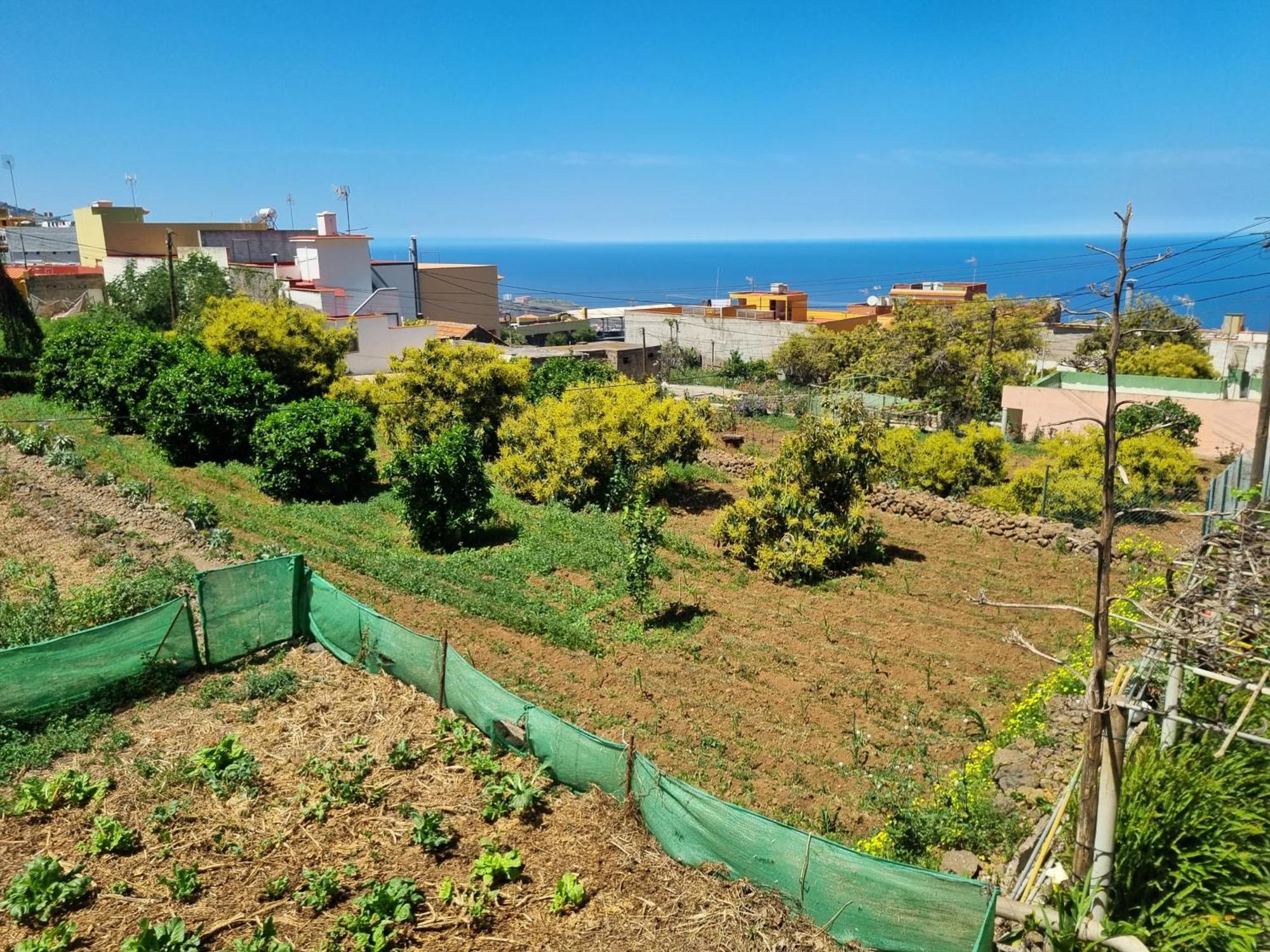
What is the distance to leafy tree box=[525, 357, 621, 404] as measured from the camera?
28.2 meters

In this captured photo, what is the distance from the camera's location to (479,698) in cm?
911

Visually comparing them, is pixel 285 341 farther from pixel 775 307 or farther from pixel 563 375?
pixel 775 307

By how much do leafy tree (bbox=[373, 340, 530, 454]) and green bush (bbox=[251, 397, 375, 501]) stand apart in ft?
10.7

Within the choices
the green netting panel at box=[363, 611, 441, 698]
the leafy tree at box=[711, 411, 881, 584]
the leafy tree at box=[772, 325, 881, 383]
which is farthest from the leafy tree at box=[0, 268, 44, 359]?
the leafy tree at box=[772, 325, 881, 383]

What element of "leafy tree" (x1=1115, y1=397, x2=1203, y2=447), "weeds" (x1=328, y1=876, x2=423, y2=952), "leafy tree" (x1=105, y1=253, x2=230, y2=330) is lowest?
"weeds" (x1=328, y1=876, x2=423, y2=952)

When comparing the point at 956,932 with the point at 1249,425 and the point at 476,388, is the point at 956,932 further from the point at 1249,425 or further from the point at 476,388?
the point at 1249,425

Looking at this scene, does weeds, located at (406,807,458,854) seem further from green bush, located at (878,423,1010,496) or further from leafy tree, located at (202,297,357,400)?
leafy tree, located at (202,297,357,400)

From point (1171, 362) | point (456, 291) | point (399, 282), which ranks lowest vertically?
point (1171, 362)

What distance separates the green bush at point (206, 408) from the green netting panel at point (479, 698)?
45.5 feet

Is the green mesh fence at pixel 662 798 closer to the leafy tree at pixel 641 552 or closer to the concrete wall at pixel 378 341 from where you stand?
the leafy tree at pixel 641 552

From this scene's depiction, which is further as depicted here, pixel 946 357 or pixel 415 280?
pixel 415 280

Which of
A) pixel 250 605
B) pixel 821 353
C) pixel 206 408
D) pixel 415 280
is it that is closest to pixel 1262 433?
pixel 250 605

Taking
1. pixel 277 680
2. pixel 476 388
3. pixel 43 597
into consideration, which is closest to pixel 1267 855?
pixel 277 680

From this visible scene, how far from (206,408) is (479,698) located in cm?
1464
